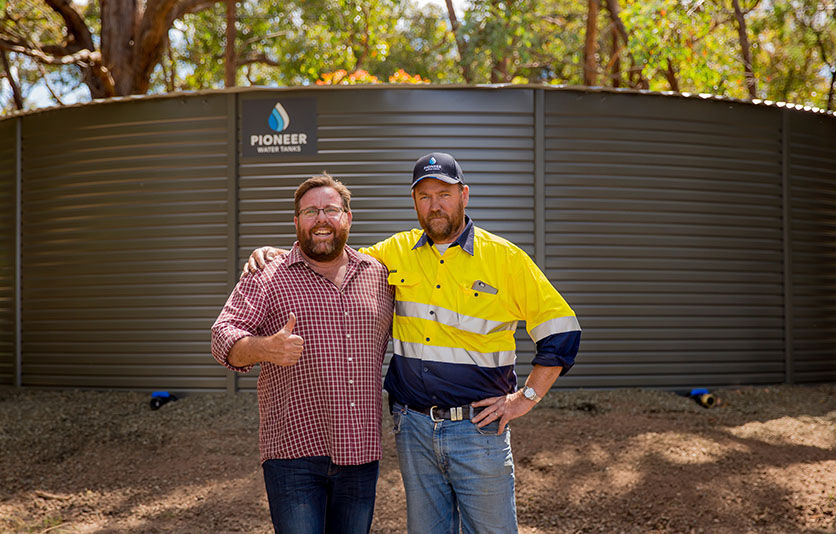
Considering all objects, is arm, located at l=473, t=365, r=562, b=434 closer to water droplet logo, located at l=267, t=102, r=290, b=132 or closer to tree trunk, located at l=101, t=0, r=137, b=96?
water droplet logo, located at l=267, t=102, r=290, b=132

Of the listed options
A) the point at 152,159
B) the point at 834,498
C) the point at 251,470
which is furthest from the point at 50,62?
the point at 834,498

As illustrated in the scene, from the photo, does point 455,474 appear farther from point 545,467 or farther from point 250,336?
point 545,467

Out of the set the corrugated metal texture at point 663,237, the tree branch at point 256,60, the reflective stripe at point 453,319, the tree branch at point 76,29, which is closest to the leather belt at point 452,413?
the reflective stripe at point 453,319

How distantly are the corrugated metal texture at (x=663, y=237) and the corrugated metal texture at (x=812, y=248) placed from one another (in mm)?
401

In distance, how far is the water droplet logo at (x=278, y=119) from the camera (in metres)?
7.92

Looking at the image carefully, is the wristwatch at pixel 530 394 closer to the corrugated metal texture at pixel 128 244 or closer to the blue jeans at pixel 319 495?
the blue jeans at pixel 319 495

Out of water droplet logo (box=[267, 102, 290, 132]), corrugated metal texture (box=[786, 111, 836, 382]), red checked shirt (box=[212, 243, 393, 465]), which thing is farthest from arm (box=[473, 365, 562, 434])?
corrugated metal texture (box=[786, 111, 836, 382])

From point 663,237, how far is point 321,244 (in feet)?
20.7

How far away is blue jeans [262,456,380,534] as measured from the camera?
267 centimetres

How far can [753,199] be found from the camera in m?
8.55

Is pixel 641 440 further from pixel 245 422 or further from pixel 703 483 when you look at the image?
pixel 245 422

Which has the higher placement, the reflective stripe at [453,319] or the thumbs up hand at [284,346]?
the reflective stripe at [453,319]

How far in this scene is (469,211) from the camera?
7.93 meters

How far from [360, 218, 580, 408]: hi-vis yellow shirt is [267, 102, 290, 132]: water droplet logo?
5.34m
